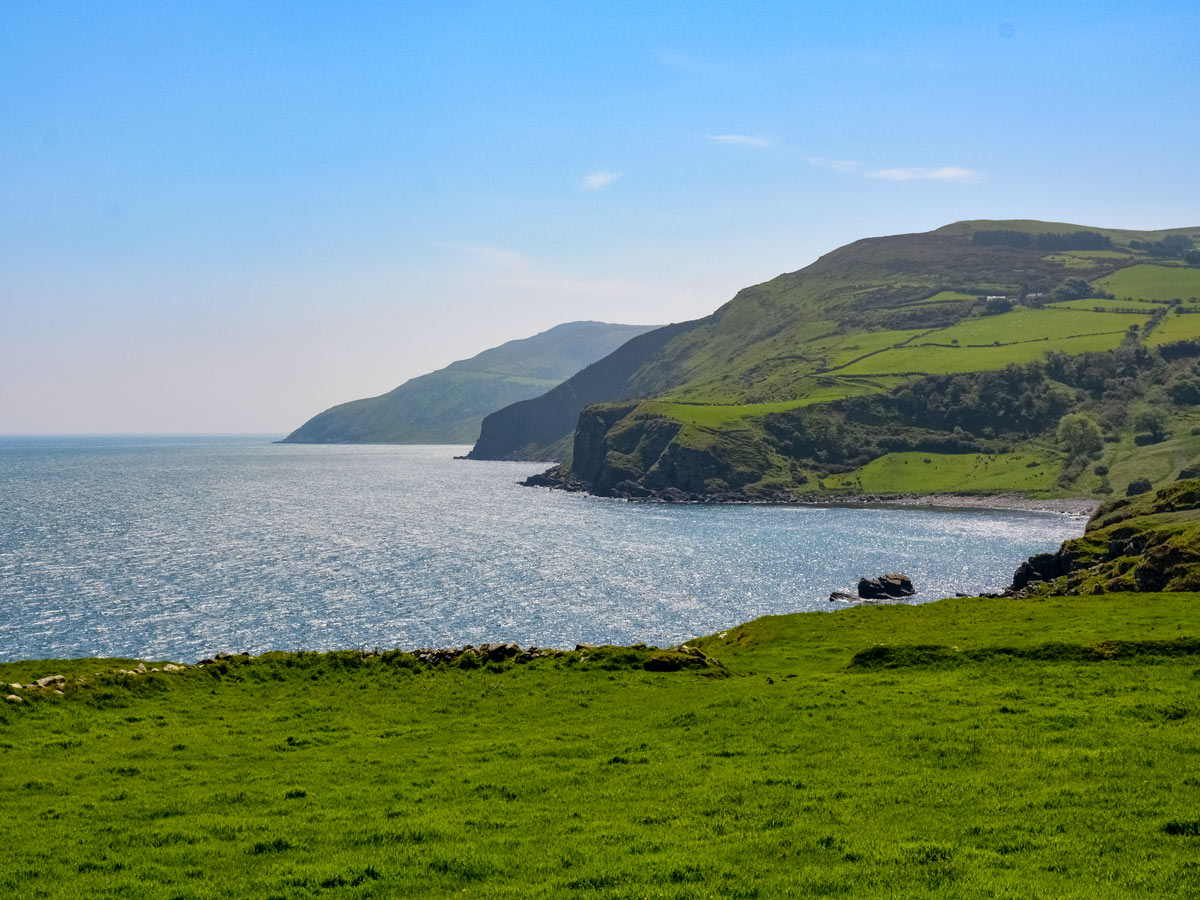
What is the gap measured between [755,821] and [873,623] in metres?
34.8

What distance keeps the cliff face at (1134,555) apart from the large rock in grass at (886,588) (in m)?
13.3

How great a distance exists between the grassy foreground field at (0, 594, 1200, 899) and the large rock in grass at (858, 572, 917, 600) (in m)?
76.0

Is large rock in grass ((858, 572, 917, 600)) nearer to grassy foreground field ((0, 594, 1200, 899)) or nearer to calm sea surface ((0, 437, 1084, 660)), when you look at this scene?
calm sea surface ((0, 437, 1084, 660))

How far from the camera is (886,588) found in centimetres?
11544

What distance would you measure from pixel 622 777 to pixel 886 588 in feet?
327

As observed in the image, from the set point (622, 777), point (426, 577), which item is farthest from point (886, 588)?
point (622, 777)

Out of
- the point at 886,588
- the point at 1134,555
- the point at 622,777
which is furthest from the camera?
the point at 886,588

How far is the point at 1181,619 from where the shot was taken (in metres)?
41.4

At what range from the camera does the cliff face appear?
6400 cm

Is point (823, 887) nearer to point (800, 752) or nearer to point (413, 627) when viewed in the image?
point (800, 752)

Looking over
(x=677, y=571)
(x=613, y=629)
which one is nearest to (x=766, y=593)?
(x=677, y=571)

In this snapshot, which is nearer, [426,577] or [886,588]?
[886,588]

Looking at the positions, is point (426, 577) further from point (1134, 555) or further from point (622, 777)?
point (622, 777)

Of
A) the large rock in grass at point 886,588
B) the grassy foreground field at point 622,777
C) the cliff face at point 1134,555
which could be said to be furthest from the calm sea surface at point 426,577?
the grassy foreground field at point 622,777
